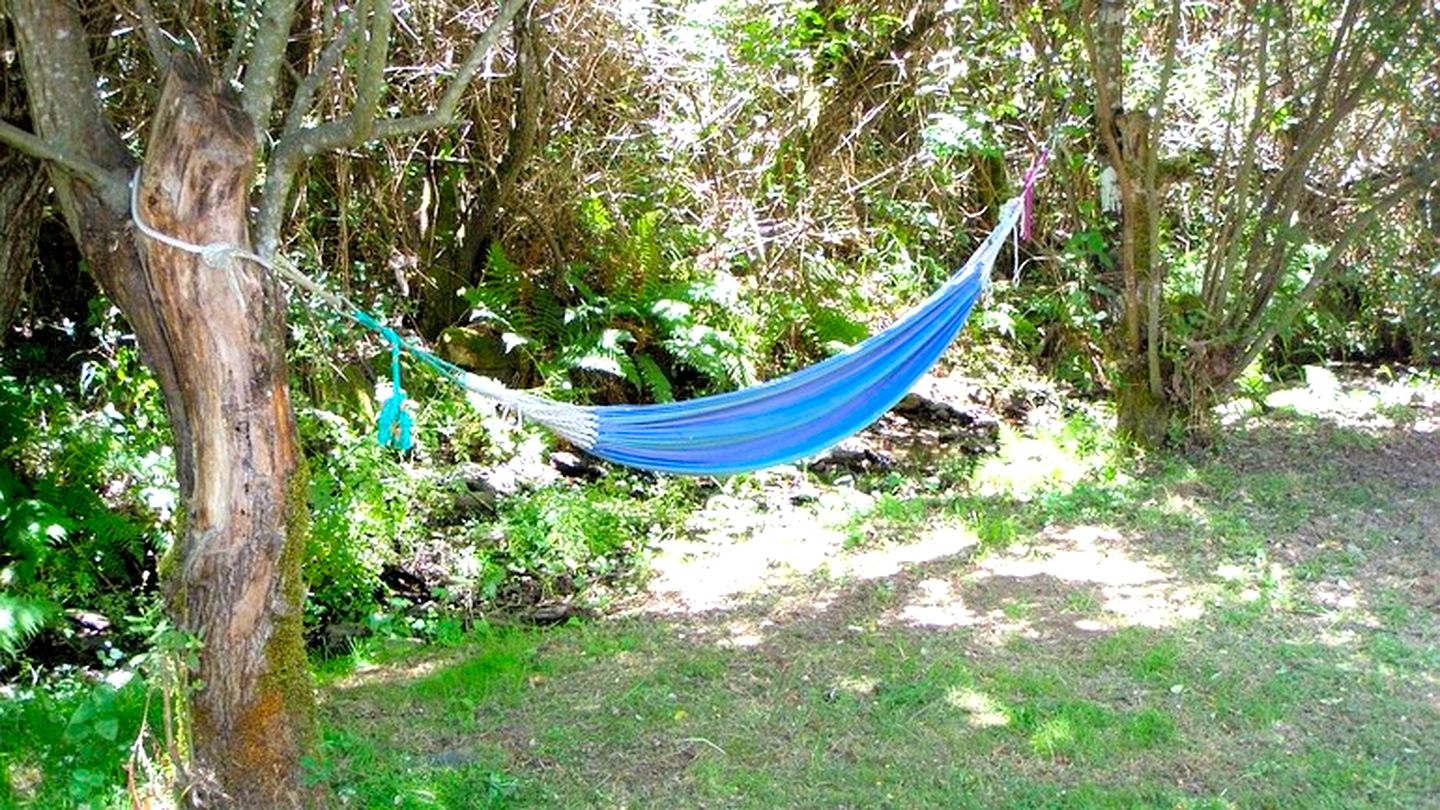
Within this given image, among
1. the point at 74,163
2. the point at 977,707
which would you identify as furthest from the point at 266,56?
the point at 977,707

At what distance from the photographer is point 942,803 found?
2.34 metres

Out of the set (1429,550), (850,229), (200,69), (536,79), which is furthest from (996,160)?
(200,69)

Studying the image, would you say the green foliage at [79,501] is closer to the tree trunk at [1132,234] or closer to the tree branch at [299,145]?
the tree branch at [299,145]

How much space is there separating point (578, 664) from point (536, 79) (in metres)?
2.65

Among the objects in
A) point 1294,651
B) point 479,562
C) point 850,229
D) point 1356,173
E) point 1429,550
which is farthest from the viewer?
point 850,229

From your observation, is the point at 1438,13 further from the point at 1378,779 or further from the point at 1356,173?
the point at 1378,779

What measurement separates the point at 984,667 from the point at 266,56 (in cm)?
191

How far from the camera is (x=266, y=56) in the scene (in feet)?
7.20

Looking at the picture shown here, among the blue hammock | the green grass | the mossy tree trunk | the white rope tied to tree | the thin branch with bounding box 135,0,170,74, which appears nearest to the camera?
the white rope tied to tree

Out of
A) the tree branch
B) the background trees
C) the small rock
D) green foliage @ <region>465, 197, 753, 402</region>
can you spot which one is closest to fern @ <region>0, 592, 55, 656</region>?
the background trees

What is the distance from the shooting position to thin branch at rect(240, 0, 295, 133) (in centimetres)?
218

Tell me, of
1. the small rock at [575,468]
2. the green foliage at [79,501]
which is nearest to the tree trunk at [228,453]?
the green foliage at [79,501]

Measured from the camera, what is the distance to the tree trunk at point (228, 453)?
2.05 metres

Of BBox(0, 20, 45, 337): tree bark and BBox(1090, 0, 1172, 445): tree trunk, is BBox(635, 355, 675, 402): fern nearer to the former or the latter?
BBox(1090, 0, 1172, 445): tree trunk
